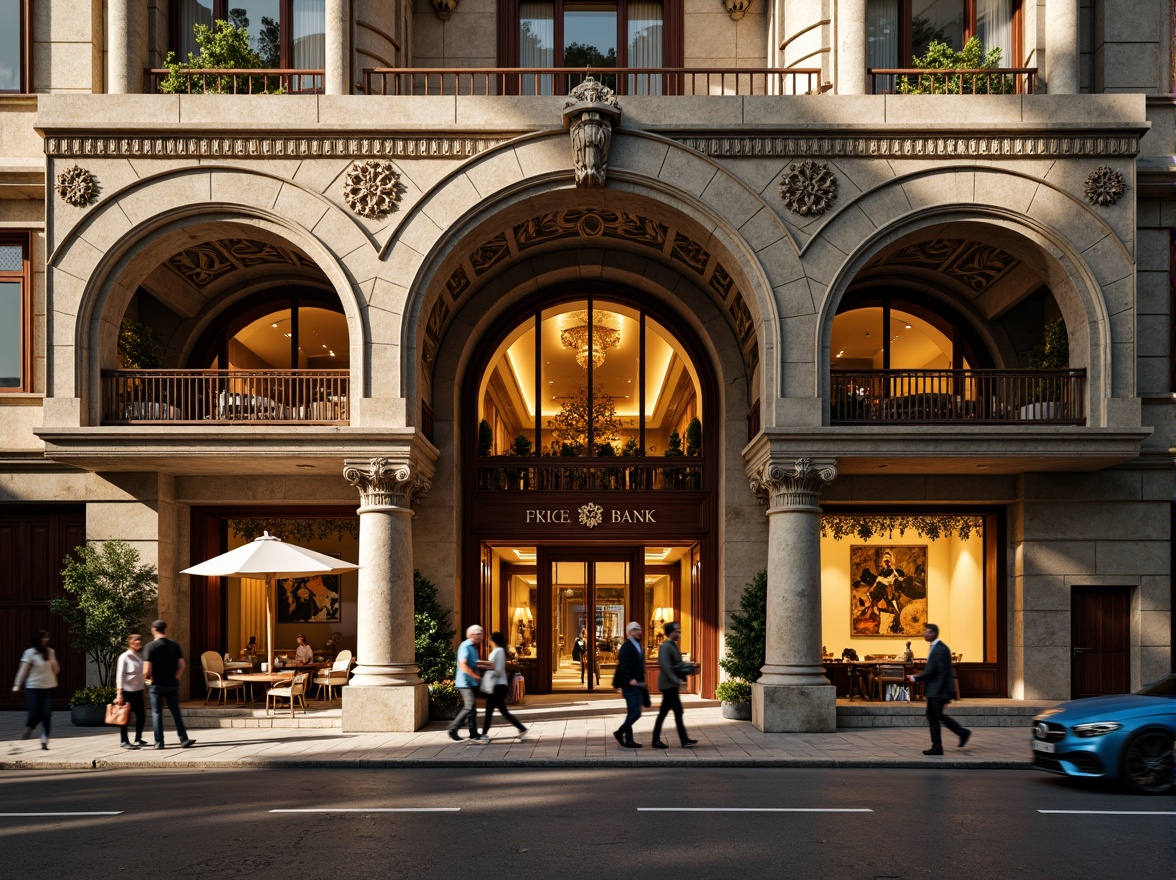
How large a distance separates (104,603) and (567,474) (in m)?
9.13

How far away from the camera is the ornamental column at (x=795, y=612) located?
707 inches

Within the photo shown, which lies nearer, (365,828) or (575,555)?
(365,828)

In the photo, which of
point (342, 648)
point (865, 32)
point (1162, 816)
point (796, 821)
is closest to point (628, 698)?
point (796, 821)

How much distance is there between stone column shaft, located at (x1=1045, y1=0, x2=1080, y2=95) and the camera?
19.2 meters

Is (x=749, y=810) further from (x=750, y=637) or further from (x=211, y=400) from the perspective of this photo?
(x=211, y=400)

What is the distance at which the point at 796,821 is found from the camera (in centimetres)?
1020

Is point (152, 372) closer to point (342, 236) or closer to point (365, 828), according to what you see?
point (342, 236)

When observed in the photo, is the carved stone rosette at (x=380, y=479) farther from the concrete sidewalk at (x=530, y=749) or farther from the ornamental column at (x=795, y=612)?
the ornamental column at (x=795, y=612)

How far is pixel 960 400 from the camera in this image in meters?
19.8

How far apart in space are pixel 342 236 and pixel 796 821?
41.7ft

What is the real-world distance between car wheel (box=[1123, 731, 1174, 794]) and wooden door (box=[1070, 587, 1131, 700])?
901 cm

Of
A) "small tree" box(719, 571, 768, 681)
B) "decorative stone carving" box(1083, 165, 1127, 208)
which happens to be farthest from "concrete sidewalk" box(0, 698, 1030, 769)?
"decorative stone carving" box(1083, 165, 1127, 208)

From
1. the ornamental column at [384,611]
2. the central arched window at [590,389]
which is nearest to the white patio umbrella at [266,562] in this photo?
the ornamental column at [384,611]

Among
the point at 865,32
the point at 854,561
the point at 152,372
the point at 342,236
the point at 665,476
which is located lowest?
the point at 854,561
